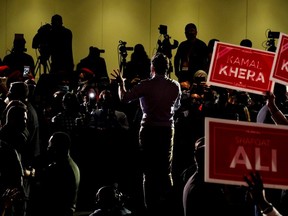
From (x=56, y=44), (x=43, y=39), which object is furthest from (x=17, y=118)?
(x=43, y=39)

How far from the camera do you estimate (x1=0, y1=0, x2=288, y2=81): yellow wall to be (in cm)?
1894

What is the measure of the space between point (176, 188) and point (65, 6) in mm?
10586

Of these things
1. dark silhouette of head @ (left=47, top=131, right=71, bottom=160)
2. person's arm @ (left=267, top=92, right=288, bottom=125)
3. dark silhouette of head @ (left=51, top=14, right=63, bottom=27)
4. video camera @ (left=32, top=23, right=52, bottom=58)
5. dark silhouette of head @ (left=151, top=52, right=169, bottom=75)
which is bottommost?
dark silhouette of head @ (left=47, top=131, right=71, bottom=160)

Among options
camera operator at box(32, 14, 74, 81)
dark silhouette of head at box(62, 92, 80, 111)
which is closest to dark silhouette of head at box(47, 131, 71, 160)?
dark silhouette of head at box(62, 92, 80, 111)

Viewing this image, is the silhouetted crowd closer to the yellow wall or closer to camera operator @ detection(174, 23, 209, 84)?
camera operator @ detection(174, 23, 209, 84)

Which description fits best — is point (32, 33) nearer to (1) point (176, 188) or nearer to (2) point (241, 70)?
(1) point (176, 188)

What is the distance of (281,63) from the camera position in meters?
6.18

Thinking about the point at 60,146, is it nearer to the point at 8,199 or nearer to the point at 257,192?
the point at 8,199

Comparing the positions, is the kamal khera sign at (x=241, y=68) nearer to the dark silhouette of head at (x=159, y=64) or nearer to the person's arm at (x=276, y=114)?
the person's arm at (x=276, y=114)

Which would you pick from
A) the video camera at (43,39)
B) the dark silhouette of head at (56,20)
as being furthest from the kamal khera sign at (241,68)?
the video camera at (43,39)

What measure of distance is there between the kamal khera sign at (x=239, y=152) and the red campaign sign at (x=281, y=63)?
1970 millimetres

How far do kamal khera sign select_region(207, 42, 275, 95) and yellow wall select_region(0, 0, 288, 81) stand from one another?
497 inches

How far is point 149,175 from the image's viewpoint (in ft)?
27.4

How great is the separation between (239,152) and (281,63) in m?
2.16
